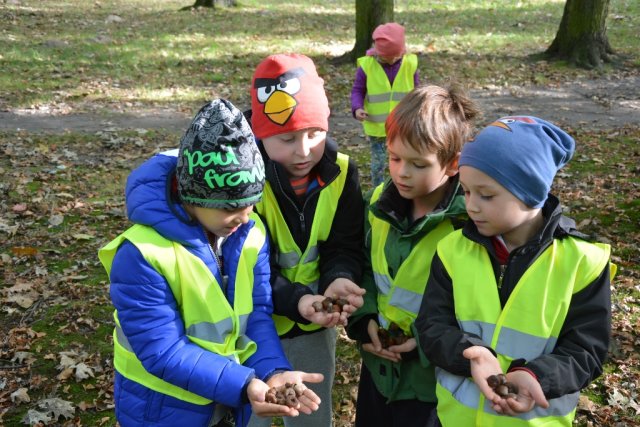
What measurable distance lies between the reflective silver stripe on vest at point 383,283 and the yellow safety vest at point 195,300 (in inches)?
23.8

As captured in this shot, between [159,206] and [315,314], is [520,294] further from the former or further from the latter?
[159,206]

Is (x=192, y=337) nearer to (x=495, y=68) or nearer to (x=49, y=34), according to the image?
(x=495, y=68)

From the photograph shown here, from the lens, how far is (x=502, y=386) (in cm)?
218

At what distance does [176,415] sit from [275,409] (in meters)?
0.43

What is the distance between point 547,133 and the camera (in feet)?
7.78

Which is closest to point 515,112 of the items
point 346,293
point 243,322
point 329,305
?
point 346,293

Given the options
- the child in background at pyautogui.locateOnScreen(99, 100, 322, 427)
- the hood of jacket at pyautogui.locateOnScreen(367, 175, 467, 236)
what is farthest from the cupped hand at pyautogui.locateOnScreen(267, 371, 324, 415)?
the hood of jacket at pyautogui.locateOnScreen(367, 175, 467, 236)

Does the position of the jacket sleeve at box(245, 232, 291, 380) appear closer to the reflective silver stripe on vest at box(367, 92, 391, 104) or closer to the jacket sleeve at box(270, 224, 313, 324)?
the jacket sleeve at box(270, 224, 313, 324)

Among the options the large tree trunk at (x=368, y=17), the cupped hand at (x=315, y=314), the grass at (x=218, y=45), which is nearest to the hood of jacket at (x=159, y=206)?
the cupped hand at (x=315, y=314)

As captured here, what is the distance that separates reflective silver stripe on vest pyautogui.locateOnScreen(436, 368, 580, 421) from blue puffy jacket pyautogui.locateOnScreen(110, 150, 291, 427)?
0.77 meters

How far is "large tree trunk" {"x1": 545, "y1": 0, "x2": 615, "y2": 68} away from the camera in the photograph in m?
13.2

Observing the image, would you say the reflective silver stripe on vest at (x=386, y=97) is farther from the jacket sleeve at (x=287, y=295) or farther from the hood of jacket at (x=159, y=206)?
the hood of jacket at (x=159, y=206)

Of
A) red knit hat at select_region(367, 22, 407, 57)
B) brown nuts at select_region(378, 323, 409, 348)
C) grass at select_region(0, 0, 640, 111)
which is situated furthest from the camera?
grass at select_region(0, 0, 640, 111)

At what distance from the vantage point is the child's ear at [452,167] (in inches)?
109
